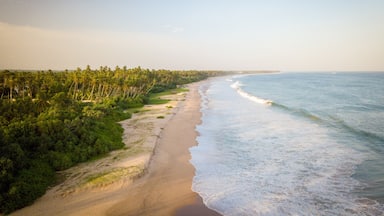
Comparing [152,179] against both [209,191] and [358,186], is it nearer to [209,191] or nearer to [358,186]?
[209,191]

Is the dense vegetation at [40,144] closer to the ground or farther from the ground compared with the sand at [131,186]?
farther from the ground

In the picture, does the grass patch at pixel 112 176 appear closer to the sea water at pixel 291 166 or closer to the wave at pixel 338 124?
the sea water at pixel 291 166

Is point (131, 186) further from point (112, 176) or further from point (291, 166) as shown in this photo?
point (291, 166)

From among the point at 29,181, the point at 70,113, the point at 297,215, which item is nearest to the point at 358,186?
the point at 297,215

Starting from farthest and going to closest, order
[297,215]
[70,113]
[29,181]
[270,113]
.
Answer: [270,113] → [70,113] → [29,181] → [297,215]

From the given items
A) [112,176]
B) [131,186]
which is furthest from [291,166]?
[112,176]

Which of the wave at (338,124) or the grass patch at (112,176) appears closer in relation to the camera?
the grass patch at (112,176)

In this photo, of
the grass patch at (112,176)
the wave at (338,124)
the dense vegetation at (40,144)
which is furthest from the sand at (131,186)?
the wave at (338,124)

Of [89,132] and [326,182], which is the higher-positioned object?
[89,132]
